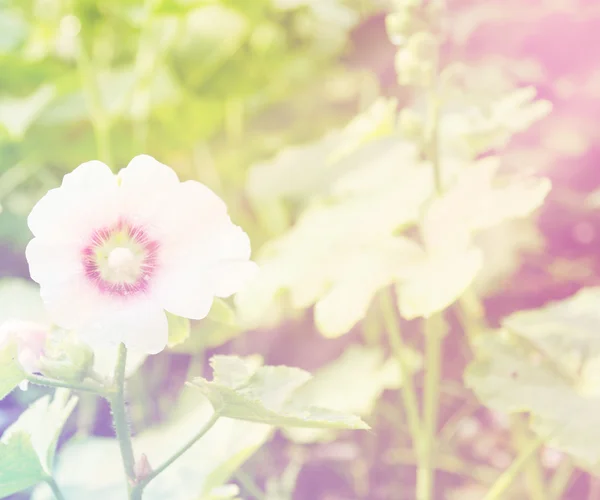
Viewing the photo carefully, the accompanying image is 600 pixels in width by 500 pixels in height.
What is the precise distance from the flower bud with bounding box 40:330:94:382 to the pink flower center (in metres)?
0.06

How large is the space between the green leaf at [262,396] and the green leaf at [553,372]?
9.7 inches

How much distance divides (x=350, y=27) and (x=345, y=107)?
0.19 m

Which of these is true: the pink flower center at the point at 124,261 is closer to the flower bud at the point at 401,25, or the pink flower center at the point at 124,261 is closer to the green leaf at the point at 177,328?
the green leaf at the point at 177,328

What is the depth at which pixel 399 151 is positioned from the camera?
1.10 metres

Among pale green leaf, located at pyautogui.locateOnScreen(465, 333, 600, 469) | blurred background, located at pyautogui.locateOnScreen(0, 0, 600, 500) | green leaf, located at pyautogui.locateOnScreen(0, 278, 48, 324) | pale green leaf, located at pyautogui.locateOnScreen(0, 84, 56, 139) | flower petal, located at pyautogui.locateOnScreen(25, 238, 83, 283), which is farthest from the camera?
blurred background, located at pyautogui.locateOnScreen(0, 0, 600, 500)

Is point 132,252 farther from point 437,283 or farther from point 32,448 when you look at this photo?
point 437,283

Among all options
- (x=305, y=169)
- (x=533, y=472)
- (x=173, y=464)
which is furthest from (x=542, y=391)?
(x=305, y=169)

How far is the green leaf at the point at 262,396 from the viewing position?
1.42 feet

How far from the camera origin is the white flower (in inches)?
16.1

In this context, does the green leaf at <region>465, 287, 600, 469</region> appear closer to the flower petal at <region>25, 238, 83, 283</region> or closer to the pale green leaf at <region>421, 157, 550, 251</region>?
the pale green leaf at <region>421, 157, 550, 251</region>

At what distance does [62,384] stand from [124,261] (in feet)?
0.31

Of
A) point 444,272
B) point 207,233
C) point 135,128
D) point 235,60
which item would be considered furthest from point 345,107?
point 207,233

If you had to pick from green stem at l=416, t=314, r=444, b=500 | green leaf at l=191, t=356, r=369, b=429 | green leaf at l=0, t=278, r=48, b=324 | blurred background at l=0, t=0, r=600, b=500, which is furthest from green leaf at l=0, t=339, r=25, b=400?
blurred background at l=0, t=0, r=600, b=500

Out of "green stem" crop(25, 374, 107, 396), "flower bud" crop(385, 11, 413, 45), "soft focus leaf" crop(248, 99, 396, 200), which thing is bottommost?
"green stem" crop(25, 374, 107, 396)
